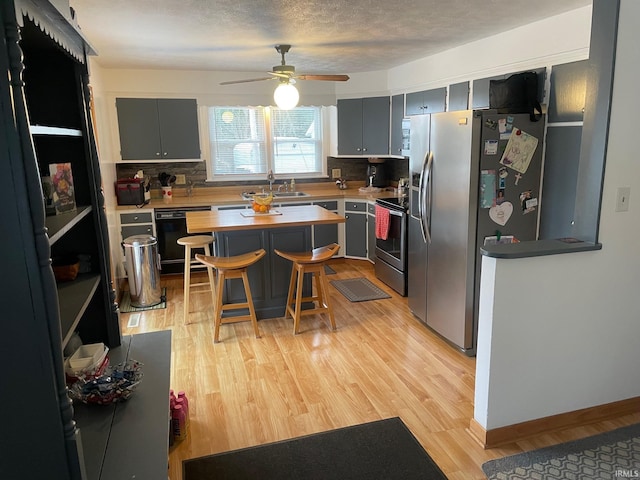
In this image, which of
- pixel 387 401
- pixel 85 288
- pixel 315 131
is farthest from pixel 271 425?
pixel 315 131

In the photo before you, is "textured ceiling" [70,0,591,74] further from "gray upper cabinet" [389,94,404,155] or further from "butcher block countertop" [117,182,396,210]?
"butcher block countertop" [117,182,396,210]

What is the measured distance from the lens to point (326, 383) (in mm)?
3047

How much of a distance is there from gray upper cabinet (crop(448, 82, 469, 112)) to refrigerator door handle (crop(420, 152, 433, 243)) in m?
0.90

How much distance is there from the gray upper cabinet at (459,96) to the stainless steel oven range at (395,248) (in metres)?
1.00

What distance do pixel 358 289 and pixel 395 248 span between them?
1.96 feet

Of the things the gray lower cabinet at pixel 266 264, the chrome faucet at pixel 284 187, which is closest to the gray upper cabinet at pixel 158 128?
the chrome faucet at pixel 284 187

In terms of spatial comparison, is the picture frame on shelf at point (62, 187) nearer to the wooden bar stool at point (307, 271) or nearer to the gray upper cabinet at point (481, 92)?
the wooden bar stool at point (307, 271)

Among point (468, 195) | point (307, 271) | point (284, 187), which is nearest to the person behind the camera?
point (468, 195)

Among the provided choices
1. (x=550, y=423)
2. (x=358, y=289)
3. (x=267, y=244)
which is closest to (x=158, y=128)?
(x=267, y=244)

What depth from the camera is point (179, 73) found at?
5.32 m

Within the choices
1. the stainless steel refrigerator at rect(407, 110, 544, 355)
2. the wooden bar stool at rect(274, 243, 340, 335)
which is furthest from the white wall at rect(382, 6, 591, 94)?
the wooden bar stool at rect(274, 243, 340, 335)

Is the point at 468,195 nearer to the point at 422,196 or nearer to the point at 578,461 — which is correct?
the point at 422,196

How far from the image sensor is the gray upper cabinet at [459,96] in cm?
405

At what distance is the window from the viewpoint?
586 centimetres
